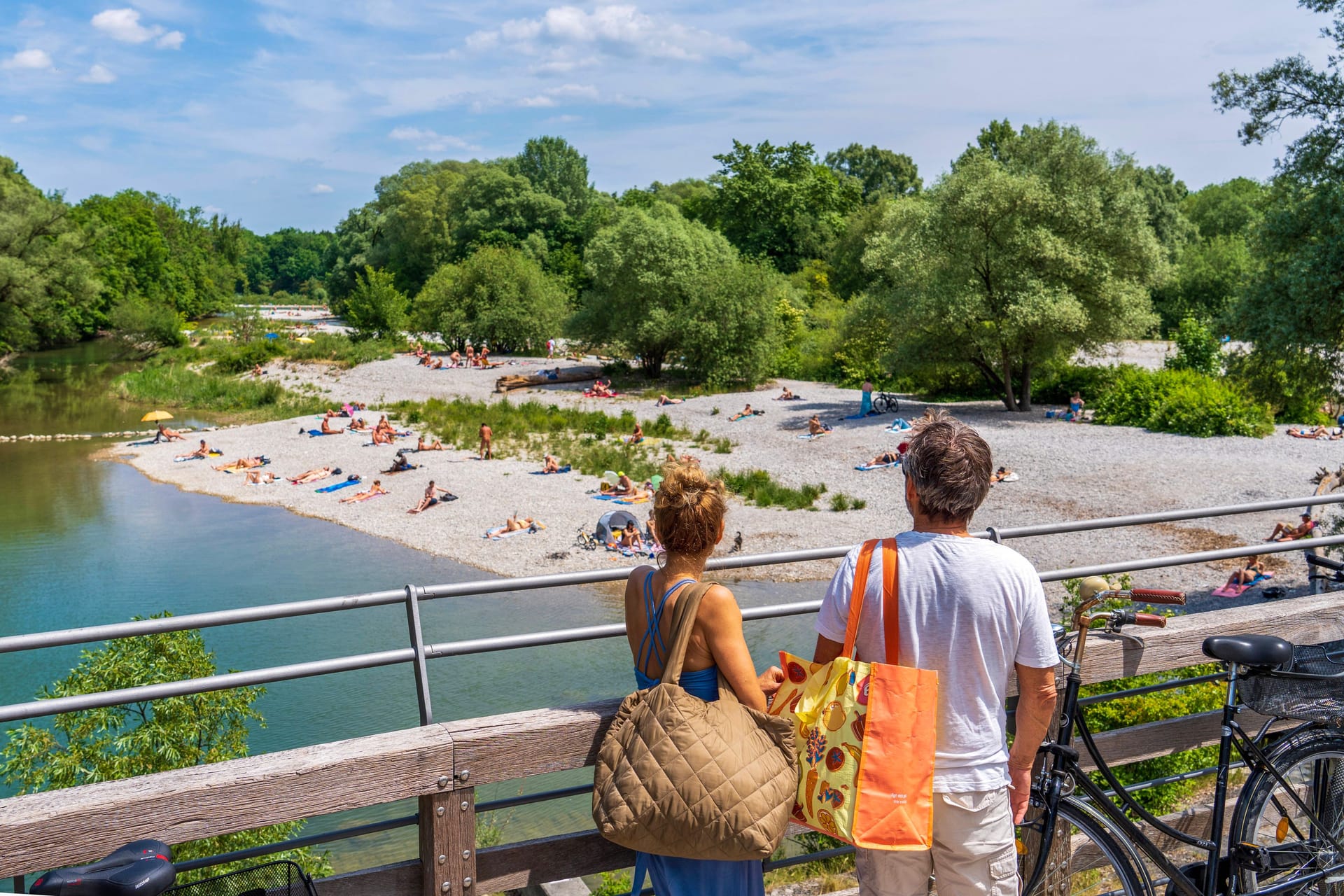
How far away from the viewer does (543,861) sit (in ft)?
9.37

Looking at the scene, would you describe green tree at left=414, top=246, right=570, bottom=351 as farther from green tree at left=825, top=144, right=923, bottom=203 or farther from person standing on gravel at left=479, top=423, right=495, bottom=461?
green tree at left=825, top=144, right=923, bottom=203

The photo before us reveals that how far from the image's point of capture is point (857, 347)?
40688mm

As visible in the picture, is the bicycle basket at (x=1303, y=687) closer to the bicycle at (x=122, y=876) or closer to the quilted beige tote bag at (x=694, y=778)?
the quilted beige tote bag at (x=694, y=778)

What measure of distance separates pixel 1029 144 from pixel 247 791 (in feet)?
104

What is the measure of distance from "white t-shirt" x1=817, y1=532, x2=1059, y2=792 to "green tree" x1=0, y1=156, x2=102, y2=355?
5894cm

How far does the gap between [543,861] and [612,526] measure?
56.8ft

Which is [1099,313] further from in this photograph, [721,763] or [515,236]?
[515,236]

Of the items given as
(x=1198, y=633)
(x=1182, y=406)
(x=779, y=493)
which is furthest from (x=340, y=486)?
(x=1198, y=633)

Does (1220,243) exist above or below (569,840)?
above

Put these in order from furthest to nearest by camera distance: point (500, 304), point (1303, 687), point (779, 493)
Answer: point (500, 304) < point (779, 493) < point (1303, 687)

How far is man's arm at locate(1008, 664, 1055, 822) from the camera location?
2619mm

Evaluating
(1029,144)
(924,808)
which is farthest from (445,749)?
(1029,144)

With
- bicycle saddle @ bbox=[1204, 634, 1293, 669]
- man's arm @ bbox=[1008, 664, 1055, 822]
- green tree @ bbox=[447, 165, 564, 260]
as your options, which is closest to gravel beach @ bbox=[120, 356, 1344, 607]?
bicycle saddle @ bbox=[1204, 634, 1293, 669]

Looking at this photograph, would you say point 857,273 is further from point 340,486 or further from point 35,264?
point 35,264
